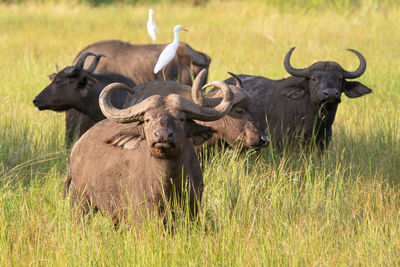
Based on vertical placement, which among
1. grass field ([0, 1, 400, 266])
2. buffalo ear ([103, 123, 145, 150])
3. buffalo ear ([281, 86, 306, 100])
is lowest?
grass field ([0, 1, 400, 266])

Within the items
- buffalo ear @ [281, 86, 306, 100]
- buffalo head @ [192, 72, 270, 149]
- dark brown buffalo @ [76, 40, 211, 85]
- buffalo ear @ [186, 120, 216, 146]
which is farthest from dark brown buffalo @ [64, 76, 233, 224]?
dark brown buffalo @ [76, 40, 211, 85]

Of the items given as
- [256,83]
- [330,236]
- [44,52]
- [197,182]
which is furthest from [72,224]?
[44,52]

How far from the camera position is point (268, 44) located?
15039 millimetres

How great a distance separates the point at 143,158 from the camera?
4.86 meters

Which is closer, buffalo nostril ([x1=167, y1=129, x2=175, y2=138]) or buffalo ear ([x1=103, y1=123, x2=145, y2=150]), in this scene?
buffalo nostril ([x1=167, y1=129, x2=175, y2=138])

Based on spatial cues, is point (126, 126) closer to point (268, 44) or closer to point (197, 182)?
point (197, 182)

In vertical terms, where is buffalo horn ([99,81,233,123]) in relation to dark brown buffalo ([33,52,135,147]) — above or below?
above

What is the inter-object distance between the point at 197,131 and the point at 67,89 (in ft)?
12.1

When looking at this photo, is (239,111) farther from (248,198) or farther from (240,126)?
(248,198)

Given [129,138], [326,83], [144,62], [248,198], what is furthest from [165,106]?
[144,62]

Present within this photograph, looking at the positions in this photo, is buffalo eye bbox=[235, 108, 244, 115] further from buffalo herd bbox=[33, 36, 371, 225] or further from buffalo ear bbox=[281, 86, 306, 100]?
buffalo ear bbox=[281, 86, 306, 100]

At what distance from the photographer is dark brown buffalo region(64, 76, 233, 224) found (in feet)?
14.4

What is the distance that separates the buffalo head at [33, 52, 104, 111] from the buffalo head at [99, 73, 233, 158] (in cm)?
324

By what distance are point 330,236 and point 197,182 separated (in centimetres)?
108
